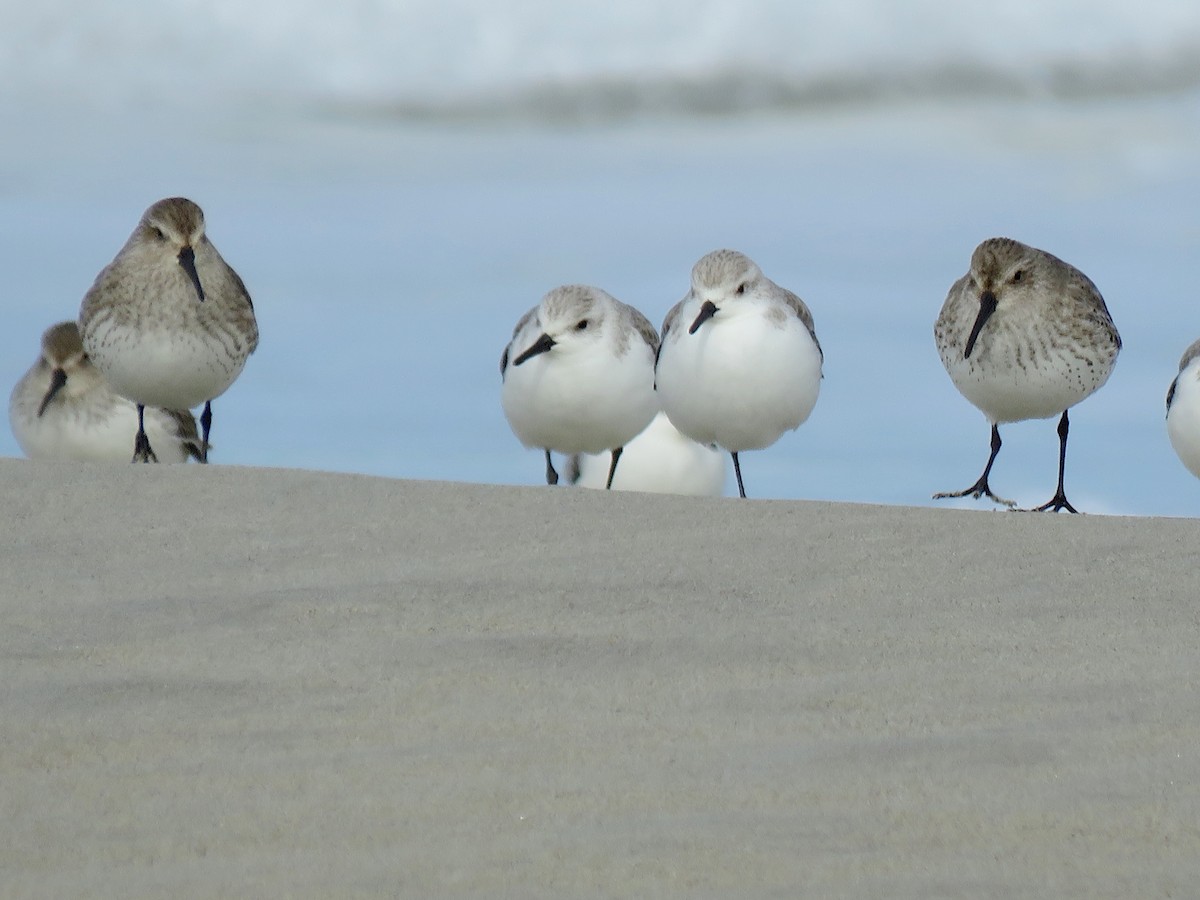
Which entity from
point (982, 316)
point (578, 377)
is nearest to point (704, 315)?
point (578, 377)

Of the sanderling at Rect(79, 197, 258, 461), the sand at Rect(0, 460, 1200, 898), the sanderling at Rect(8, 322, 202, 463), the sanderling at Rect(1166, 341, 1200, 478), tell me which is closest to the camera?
the sand at Rect(0, 460, 1200, 898)

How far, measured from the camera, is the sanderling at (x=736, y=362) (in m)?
8.01

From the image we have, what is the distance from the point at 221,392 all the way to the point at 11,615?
354 centimetres

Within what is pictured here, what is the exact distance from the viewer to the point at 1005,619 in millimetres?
4754

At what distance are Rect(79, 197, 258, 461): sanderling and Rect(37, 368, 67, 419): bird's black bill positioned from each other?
1.77 meters

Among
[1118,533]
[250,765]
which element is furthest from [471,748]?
[1118,533]

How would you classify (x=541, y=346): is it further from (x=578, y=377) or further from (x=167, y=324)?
(x=167, y=324)

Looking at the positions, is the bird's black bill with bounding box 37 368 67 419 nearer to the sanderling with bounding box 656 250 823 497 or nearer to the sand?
the sanderling with bounding box 656 250 823 497

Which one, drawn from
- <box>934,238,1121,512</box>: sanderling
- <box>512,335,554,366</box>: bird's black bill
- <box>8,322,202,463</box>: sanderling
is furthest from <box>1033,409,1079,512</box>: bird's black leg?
<box>8,322,202,463</box>: sanderling

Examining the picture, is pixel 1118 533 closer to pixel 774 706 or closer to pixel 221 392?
pixel 774 706

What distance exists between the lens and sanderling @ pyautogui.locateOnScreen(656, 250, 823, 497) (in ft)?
26.3

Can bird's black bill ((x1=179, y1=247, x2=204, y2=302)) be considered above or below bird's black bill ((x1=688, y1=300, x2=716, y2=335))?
above

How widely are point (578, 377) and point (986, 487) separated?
83.9 inches

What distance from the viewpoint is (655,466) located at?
12133mm
